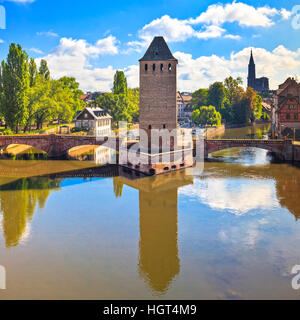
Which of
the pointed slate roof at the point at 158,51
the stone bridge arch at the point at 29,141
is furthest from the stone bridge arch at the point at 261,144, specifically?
the stone bridge arch at the point at 29,141

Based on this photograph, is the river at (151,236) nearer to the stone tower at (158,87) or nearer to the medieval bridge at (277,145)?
the medieval bridge at (277,145)

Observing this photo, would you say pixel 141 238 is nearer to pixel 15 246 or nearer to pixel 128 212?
pixel 128 212

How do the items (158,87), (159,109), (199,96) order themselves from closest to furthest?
1. (158,87)
2. (159,109)
3. (199,96)

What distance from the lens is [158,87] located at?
52.9 metres

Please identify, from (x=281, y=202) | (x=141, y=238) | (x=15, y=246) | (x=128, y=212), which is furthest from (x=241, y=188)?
(x=15, y=246)

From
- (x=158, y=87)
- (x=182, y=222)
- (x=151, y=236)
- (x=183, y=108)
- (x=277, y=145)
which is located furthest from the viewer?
Result: (x=183, y=108)

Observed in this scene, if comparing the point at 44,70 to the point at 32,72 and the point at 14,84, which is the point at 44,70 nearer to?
the point at 32,72

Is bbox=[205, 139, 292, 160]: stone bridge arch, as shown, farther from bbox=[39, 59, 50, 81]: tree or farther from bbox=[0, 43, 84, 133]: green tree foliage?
bbox=[39, 59, 50, 81]: tree

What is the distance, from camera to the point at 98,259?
78.5 feet

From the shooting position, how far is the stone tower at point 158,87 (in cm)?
5253

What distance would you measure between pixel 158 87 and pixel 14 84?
26757 millimetres

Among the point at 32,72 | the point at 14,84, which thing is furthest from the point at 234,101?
the point at 14,84

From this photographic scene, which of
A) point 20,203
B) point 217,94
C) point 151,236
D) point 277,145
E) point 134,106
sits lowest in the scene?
point 151,236

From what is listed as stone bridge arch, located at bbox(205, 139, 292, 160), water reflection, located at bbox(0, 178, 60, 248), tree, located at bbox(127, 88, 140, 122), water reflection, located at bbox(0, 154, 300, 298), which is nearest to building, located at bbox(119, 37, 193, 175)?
water reflection, located at bbox(0, 154, 300, 298)
